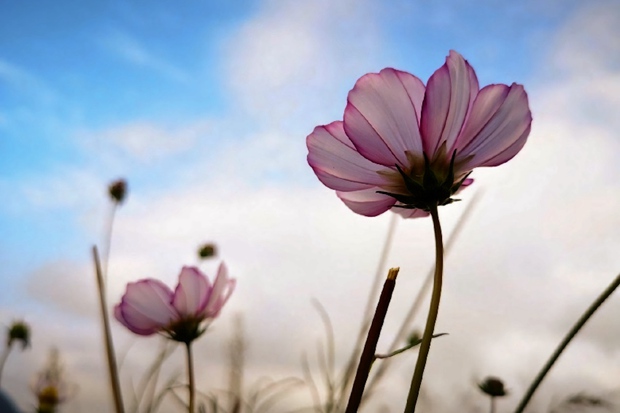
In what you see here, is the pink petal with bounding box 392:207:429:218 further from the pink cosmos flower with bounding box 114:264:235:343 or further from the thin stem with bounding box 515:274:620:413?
the pink cosmos flower with bounding box 114:264:235:343

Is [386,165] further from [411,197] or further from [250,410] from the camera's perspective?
[250,410]

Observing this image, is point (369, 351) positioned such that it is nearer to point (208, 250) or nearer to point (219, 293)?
point (219, 293)

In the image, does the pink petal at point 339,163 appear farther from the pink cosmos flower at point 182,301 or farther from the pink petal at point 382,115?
the pink cosmos flower at point 182,301

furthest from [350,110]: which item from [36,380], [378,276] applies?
[36,380]

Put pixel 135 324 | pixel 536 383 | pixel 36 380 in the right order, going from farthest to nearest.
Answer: pixel 36 380
pixel 135 324
pixel 536 383

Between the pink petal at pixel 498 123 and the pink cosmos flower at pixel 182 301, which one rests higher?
the pink petal at pixel 498 123

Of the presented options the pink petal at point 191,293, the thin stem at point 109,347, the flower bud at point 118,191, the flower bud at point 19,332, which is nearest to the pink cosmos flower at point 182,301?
the pink petal at point 191,293
